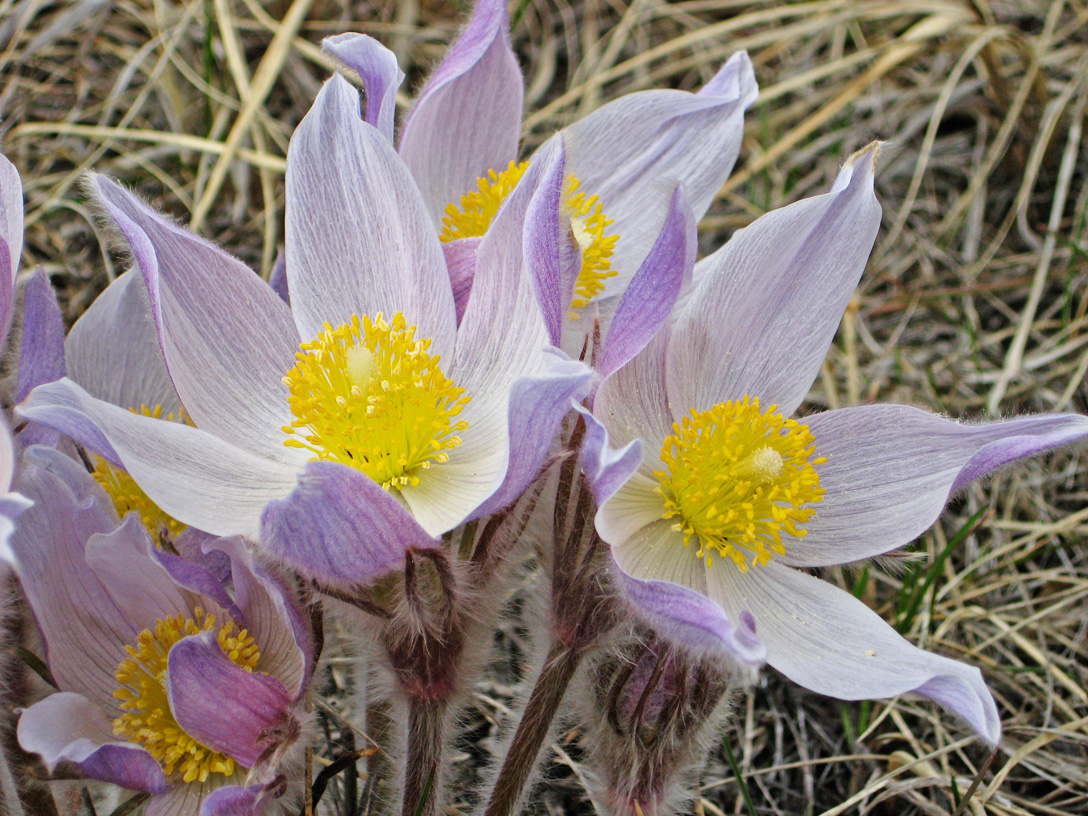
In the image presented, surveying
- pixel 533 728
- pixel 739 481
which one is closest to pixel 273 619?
pixel 533 728

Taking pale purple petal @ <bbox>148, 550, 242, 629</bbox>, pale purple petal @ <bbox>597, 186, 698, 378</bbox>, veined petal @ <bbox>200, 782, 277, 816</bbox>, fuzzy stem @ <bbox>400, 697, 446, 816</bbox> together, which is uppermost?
pale purple petal @ <bbox>597, 186, 698, 378</bbox>

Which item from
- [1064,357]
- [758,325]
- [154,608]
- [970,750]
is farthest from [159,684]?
[1064,357]

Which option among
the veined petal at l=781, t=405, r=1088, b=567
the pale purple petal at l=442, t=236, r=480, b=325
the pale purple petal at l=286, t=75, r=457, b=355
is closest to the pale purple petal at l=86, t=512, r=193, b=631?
the pale purple petal at l=286, t=75, r=457, b=355

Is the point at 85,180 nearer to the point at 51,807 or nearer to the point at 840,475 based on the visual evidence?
the point at 51,807

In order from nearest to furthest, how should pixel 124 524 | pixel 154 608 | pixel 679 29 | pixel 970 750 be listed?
pixel 124 524 → pixel 154 608 → pixel 970 750 → pixel 679 29

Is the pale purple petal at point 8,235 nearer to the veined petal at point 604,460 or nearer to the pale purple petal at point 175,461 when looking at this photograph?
the pale purple petal at point 175,461

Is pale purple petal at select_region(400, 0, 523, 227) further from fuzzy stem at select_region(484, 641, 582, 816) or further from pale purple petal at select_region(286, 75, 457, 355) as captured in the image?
fuzzy stem at select_region(484, 641, 582, 816)
